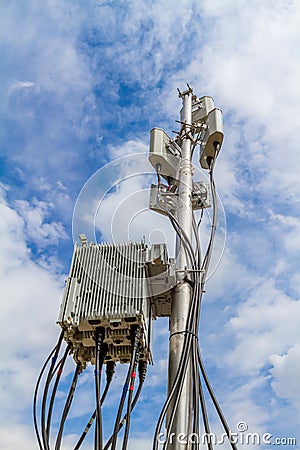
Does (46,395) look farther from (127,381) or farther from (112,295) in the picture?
(112,295)

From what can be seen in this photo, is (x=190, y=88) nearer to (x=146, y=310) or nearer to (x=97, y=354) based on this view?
(x=146, y=310)

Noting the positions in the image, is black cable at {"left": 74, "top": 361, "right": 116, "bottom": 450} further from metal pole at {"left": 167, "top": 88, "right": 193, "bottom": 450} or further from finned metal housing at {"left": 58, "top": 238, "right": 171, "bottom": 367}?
metal pole at {"left": 167, "top": 88, "right": 193, "bottom": 450}

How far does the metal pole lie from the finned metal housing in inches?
10.1

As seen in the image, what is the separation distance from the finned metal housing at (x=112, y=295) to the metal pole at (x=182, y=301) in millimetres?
256

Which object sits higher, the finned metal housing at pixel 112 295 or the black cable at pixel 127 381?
the finned metal housing at pixel 112 295

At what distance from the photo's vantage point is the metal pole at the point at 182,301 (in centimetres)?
440

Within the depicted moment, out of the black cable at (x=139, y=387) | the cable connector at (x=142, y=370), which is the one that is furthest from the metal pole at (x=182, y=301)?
the cable connector at (x=142, y=370)

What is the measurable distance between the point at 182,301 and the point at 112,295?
0.84 m

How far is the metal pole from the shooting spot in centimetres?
440

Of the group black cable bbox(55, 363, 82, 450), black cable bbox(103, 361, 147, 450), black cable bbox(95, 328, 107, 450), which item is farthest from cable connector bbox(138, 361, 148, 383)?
black cable bbox(55, 363, 82, 450)

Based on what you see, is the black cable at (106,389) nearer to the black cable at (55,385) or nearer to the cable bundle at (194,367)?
the black cable at (55,385)

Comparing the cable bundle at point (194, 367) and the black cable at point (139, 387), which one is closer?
the cable bundle at point (194, 367)

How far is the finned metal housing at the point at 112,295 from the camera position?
17.1 ft

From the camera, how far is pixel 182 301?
5.27 m
